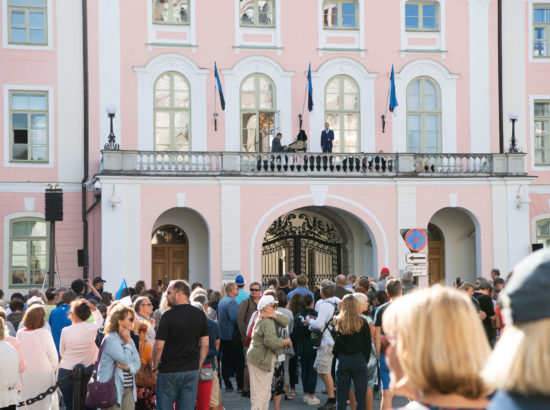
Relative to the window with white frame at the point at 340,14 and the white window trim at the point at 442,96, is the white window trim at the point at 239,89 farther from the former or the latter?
the white window trim at the point at 442,96

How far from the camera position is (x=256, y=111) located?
2941 cm

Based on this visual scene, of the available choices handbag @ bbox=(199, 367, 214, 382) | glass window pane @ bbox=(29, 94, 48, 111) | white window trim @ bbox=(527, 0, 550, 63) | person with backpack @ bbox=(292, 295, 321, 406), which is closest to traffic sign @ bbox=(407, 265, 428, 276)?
person with backpack @ bbox=(292, 295, 321, 406)

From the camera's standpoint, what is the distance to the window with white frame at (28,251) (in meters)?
27.8

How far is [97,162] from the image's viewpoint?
2809cm

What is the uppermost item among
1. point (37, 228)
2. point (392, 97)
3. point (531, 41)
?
point (531, 41)

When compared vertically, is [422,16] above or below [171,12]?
above

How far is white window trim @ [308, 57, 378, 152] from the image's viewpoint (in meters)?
29.6

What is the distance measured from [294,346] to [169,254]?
46.1ft

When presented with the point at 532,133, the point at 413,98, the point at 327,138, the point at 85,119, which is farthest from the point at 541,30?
the point at 85,119

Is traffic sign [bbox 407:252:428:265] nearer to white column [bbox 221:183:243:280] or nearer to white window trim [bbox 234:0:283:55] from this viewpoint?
white column [bbox 221:183:243:280]

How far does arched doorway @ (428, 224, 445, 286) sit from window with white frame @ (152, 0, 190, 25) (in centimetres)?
1033

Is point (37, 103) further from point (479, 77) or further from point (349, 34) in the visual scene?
point (479, 77)

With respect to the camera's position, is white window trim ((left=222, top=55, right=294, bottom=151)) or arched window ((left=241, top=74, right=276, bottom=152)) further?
arched window ((left=241, top=74, right=276, bottom=152))

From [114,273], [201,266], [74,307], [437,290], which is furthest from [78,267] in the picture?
[437,290]
